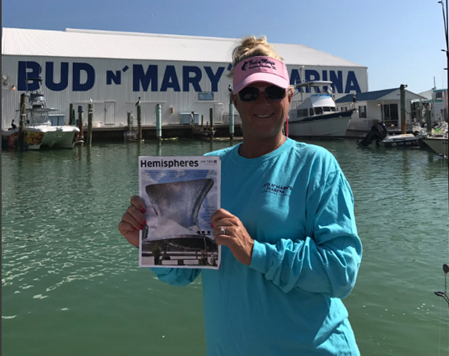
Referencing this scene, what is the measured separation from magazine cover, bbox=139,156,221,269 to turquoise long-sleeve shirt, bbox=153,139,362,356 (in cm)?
13

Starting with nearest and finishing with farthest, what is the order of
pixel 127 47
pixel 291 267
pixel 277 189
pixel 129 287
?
1. pixel 291 267
2. pixel 277 189
3. pixel 129 287
4. pixel 127 47

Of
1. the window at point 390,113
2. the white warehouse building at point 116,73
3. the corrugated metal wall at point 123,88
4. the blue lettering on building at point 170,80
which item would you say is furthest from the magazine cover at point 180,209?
the window at point 390,113

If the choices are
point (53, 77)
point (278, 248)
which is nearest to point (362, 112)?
point (53, 77)

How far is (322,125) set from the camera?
3359 cm

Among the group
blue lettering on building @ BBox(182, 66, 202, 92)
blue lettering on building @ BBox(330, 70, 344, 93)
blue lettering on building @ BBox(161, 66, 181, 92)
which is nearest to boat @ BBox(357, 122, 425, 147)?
blue lettering on building @ BBox(182, 66, 202, 92)

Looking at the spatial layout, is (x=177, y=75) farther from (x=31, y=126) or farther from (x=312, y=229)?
(x=312, y=229)

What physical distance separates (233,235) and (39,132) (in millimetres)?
26587

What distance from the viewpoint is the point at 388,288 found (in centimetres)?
518

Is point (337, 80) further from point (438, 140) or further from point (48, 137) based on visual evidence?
point (48, 137)

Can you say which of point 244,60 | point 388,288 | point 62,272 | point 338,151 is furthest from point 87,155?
point 244,60

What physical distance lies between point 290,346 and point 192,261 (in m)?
0.43

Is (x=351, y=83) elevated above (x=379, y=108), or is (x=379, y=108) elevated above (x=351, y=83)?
(x=351, y=83)

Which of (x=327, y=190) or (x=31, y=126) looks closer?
(x=327, y=190)

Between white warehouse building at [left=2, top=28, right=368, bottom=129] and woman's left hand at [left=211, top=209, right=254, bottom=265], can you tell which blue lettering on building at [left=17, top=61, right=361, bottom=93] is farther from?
woman's left hand at [left=211, top=209, right=254, bottom=265]
